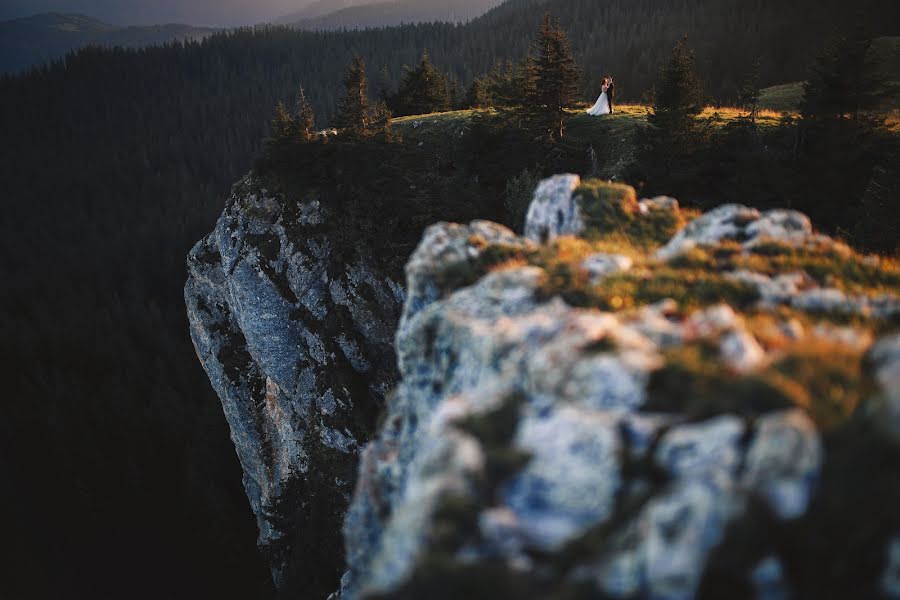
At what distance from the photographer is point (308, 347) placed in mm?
30859

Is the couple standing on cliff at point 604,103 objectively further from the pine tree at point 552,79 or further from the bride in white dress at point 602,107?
the pine tree at point 552,79

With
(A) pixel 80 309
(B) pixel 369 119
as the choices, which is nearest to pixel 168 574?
(B) pixel 369 119

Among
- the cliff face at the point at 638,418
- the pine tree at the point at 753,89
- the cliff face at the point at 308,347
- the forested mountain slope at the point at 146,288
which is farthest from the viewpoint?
the forested mountain slope at the point at 146,288

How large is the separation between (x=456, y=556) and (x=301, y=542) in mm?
29131

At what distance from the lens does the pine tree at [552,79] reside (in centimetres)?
2655

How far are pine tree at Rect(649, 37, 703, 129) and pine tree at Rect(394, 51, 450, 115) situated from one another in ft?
92.1

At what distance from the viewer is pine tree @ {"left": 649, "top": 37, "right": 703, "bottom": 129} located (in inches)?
917

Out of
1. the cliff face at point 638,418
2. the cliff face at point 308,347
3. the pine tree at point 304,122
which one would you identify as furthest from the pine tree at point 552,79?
the cliff face at point 638,418

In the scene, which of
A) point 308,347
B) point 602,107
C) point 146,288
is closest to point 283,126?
point 308,347

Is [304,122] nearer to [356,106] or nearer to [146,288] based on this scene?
[356,106]

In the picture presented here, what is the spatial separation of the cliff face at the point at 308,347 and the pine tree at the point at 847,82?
22408 mm

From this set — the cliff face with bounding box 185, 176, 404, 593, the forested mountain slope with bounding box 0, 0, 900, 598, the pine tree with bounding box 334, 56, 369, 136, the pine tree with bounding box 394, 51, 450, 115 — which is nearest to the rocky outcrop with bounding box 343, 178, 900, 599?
the cliff face with bounding box 185, 176, 404, 593

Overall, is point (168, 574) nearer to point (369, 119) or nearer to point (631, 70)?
point (369, 119)

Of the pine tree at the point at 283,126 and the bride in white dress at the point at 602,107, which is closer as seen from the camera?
the bride in white dress at the point at 602,107
